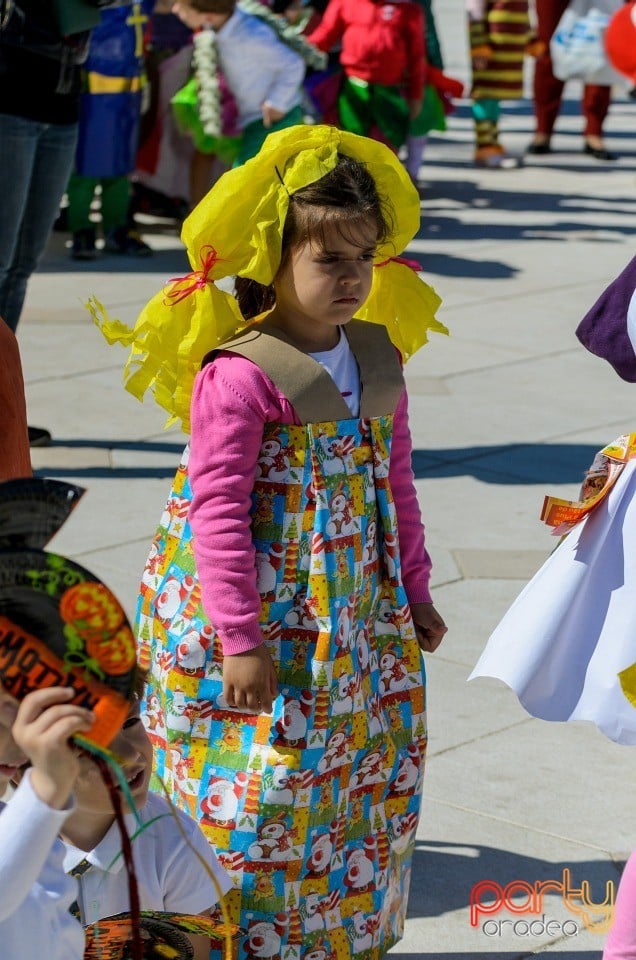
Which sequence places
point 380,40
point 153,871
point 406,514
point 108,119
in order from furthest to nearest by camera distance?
1. point 380,40
2. point 108,119
3. point 406,514
4. point 153,871

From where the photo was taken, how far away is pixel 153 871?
8.02 ft

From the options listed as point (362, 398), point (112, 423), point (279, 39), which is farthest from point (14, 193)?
point (279, 39)

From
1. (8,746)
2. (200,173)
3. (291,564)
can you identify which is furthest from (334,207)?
(200,173)

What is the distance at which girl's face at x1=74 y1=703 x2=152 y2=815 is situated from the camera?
209 centimetres

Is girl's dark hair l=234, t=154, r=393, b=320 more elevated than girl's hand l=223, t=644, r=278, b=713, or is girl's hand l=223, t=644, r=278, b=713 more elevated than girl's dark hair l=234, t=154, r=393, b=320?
girl's dark hair l=234, t=154, r=393, b=320

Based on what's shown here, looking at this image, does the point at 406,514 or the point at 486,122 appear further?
the point at 486,122

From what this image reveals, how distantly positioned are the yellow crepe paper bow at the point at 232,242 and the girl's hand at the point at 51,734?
4.56 feet

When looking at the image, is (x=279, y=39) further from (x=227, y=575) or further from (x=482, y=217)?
(x=227, y=575)

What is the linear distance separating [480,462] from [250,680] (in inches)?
151

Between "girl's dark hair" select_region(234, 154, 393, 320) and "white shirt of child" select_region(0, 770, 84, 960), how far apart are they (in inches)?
50.3

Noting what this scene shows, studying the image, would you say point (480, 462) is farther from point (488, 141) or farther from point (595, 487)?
point (488, 141)

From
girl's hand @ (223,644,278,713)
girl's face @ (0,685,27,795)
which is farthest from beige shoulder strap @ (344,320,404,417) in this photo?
Answer: girl's face @ (0,685,27,795)

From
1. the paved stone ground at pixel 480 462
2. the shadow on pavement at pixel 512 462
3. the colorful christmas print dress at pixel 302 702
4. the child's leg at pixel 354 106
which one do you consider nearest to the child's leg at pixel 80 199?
the paved stone ground at pixel 480 462

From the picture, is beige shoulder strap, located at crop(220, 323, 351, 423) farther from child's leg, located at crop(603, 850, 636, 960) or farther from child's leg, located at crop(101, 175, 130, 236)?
child's leg, located at crop(101, 175, 130, 236)
